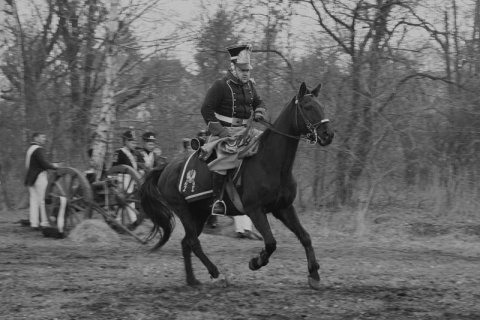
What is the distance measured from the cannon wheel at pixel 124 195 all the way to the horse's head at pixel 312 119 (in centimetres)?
615

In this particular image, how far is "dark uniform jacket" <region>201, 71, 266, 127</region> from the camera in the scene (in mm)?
8297

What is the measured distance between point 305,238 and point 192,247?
56.4 inches

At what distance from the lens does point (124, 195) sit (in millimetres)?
13367

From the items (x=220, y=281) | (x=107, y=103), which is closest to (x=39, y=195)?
(x=107, y=103)

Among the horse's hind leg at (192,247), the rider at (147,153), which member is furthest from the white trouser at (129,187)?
the horse's hind leg at (192,247)

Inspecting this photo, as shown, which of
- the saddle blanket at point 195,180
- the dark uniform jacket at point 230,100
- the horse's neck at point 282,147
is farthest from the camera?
the saddle blanket at point 195,180

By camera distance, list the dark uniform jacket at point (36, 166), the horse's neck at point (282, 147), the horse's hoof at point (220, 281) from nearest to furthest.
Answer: the horse's neck at point (282, 147) < the horse's hoof at point (220, 281) < the dark uniform jacket at point (36, 166)

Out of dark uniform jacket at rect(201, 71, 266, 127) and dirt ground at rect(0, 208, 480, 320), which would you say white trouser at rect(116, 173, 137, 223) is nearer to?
dirt ground at rect(0, 208, 480, 320)

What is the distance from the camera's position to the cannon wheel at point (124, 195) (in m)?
13.3

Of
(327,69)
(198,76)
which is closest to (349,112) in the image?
(327,69)

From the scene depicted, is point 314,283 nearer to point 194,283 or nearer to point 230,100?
point 194,283

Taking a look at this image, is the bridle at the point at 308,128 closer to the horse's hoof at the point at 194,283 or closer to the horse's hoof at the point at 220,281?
the horse's hoof at the point at 220,281

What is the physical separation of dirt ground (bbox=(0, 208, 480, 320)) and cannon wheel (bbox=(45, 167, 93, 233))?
22.4 inches

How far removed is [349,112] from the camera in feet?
48.8
